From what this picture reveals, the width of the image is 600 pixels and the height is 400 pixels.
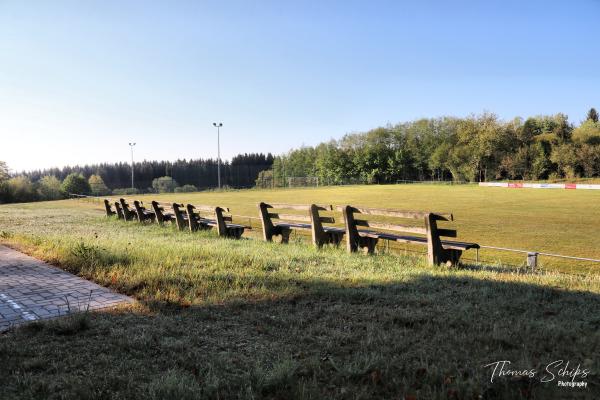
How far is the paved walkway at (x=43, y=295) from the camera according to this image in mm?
4887

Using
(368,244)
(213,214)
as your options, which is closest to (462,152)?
(213,214)

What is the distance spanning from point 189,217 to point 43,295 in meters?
7.25

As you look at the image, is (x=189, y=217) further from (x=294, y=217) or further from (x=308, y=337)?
(x=308, y=337)

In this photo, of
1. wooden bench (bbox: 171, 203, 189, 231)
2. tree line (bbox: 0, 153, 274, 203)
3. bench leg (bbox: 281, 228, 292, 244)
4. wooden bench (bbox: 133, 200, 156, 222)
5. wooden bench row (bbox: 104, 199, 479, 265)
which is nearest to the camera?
wooden bench row (bbox: 104, 199, 479, 265)

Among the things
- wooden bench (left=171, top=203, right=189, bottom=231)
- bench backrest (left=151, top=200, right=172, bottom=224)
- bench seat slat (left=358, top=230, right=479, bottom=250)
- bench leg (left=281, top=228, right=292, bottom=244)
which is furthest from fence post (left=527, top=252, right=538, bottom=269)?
bench backrest (left=151, top=200, right=172, bottom=224)

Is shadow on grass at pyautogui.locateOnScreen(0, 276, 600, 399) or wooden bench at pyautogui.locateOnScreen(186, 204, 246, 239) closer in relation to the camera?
shadow on grass at pyautogui.locateOnScreen(0, 276, 600, 399)

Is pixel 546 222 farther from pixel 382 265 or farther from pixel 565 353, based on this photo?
pixel 565 353

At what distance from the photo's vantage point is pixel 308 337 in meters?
3.82

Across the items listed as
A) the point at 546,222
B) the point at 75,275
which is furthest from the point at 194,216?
the point at 546,222

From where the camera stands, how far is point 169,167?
14175 centimetres

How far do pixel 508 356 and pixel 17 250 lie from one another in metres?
10.1

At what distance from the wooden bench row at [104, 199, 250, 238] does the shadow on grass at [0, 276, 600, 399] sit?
22.8ft

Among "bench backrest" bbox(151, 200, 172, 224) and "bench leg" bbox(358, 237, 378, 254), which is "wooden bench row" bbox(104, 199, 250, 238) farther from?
"bench leg" bbox(358, 237, 378, 254)

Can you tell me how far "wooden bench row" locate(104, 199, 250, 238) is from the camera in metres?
11.8
